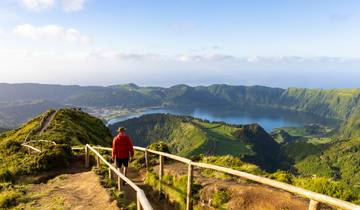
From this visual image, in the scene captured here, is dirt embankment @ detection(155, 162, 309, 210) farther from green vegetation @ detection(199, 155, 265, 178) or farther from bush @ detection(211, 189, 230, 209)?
green vegetation @ detection(199, 155, 265, 178)

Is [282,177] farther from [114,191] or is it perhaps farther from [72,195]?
[72,195]

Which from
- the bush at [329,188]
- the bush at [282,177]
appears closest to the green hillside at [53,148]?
the bush at [282,177]

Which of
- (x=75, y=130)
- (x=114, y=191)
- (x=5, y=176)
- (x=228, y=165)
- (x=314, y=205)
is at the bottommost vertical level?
(x=75, y=130)

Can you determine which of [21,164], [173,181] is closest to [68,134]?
[21,164]

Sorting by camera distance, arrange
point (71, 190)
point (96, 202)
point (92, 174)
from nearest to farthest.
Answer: point (96, 202), point (71, 190), point (92, 174)

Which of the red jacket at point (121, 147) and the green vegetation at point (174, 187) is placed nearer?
the green vegetation at point (174, 187)

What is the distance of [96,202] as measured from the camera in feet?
45.5

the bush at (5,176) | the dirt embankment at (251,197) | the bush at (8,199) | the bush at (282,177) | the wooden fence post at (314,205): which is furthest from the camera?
the bush at (5,176)

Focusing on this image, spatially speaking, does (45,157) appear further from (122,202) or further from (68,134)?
(68,134)

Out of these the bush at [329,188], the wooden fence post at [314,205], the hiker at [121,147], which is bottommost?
the bush at [329,188]

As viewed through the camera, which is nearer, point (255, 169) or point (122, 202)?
point (122, 202)

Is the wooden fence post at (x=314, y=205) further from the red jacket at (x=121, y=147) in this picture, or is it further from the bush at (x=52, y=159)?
the bush at (x=52, y=159)

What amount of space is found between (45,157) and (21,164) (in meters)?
1.91

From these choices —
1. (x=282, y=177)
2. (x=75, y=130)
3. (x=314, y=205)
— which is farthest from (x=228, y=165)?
(x=75, y=130)
